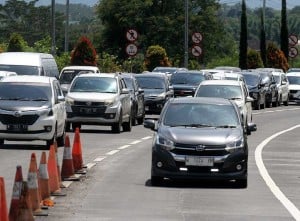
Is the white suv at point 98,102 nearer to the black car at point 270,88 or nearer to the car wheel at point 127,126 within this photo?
the car wheel at point 127,126

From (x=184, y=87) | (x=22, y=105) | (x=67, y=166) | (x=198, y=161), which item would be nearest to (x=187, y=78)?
(x=184, y=87)

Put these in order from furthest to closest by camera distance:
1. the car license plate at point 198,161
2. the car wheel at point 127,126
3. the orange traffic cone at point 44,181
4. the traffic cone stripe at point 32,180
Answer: the car wheel at point 127,126
the car license plate at point 198,161
the orange traffic cone at point 44,181
the traffic cone stripe at point 32,180

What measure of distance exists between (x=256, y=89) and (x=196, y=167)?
41.3 m

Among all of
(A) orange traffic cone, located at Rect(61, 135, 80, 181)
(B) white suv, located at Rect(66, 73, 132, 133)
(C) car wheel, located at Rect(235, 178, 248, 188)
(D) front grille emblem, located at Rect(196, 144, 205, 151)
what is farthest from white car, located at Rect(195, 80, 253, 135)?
(D) front grille emblem, located at Rect(196, 144, 205, 151)

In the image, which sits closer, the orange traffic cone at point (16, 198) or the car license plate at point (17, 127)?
the orange traffic cone at point (16, 198)

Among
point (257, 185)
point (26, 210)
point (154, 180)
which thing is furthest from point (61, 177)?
point (26, 210)

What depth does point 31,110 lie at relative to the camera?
29.3 meters

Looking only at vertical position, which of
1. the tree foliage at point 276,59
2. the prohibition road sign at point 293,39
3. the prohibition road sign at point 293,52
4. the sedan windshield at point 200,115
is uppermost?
the sedan windshield at point 200,115

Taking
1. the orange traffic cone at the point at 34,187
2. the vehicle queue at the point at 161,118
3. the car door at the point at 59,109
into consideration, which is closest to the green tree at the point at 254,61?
the vehicle queue at the point at 161,118

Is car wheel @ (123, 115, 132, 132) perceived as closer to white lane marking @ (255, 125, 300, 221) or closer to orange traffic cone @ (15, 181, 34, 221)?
white lane marking @ (255, 125, 300, 221)

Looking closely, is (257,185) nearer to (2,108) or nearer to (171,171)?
(171,171)

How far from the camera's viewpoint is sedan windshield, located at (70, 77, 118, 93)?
3831 cm

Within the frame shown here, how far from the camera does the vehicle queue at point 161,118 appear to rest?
20312mm

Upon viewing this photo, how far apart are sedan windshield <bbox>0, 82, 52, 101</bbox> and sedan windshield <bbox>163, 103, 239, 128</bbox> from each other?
8.76 meters
